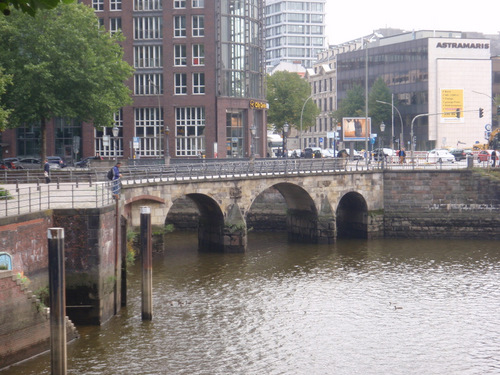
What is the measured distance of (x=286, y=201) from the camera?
61.0 m

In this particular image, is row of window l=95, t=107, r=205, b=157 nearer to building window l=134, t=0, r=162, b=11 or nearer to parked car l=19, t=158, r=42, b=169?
building window l=134, t=0, r=162, b=11

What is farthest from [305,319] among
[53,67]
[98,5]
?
[98,5]

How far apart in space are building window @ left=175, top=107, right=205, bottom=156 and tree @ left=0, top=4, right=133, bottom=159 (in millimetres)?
22708

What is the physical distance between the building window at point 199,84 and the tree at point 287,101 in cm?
3377

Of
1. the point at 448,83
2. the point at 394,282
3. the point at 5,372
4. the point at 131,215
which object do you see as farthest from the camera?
the point at 448,83

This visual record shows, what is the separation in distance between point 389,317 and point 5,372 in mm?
16726

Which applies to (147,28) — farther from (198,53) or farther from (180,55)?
(198,53)

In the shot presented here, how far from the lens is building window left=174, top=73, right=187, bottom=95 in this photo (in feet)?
269

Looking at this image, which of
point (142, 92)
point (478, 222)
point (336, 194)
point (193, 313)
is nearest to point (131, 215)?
point (193, 313)

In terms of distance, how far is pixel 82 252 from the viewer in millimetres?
29438

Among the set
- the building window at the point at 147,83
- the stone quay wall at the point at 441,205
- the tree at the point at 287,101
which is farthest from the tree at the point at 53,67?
the tree at the point at 287,101

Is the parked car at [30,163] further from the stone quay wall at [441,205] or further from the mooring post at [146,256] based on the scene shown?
the mooring post at [146,256]

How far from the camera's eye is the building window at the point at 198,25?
80812mm

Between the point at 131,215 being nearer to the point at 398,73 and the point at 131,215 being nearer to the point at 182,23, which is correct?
the point at 182,23
